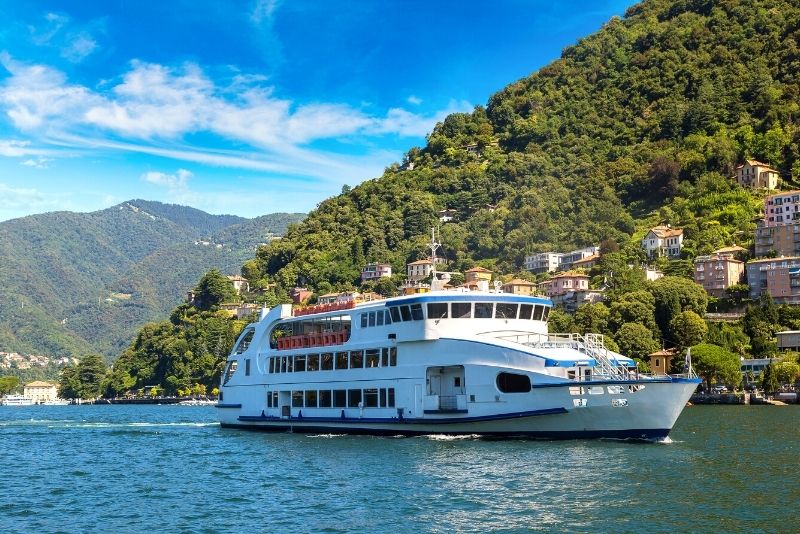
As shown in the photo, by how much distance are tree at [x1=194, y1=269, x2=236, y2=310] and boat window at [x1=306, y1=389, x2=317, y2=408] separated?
123 m

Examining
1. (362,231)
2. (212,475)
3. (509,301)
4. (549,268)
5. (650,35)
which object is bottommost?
(212,475)

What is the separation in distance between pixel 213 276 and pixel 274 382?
12312cm

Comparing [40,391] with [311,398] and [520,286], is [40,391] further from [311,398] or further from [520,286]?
[311,398]

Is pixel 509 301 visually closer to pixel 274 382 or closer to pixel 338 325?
pixel 338 325

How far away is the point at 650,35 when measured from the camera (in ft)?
635

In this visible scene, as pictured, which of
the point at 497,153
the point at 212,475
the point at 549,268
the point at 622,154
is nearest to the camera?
the point at 212,475

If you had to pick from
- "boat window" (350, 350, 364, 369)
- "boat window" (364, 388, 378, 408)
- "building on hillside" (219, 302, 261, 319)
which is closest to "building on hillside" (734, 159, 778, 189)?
"building on hillside" (219, 302, 261, 319)

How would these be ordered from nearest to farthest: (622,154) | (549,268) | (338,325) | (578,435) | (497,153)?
(578,435), (338,325), (549,268), (622,154), (497,153)

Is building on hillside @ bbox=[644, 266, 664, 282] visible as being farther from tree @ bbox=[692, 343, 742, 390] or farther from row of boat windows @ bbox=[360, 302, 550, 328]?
row of boat windows @ bbox=[360, 302, 550, 328]

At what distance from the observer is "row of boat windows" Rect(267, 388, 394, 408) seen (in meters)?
41.4

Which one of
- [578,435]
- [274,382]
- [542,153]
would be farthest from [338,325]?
[542,153]

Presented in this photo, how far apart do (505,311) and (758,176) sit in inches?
4095

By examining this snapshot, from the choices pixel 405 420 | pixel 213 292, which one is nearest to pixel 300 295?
pixel 213 292

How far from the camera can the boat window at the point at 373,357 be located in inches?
1647
